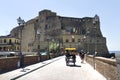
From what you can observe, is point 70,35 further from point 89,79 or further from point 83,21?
point 89,79

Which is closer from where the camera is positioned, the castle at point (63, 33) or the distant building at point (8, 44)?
the distant building at point (8, 44)

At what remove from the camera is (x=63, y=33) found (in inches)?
5281

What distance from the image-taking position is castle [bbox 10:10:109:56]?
13150 centimetres

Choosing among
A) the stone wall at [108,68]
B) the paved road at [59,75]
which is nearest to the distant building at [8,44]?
the paved road at [59,75]

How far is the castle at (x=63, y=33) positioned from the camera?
132 metres

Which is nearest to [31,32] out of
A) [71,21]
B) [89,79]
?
[71,21]

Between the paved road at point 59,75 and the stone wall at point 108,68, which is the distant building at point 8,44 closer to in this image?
the paved road at point 59,75

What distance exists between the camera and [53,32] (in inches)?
5502

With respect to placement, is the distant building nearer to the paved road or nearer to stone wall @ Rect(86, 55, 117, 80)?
the paved road

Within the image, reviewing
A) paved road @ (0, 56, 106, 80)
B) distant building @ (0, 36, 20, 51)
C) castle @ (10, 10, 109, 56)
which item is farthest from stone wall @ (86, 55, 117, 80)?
castle @ (10, 10, 109, 56)

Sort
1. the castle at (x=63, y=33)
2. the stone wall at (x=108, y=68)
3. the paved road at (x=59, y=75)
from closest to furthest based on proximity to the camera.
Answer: the stone wall at (x=108, y=68)
the paved road at (x=59, y=75)
the castle at (x=63, y=33)

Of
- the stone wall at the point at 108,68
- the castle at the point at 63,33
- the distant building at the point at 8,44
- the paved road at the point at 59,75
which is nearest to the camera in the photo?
the stone wall at the point at 108,68

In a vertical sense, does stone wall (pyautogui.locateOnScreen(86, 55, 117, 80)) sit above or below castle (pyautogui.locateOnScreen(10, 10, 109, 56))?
below

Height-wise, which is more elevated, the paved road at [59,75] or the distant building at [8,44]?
the distant building at [8,44]
